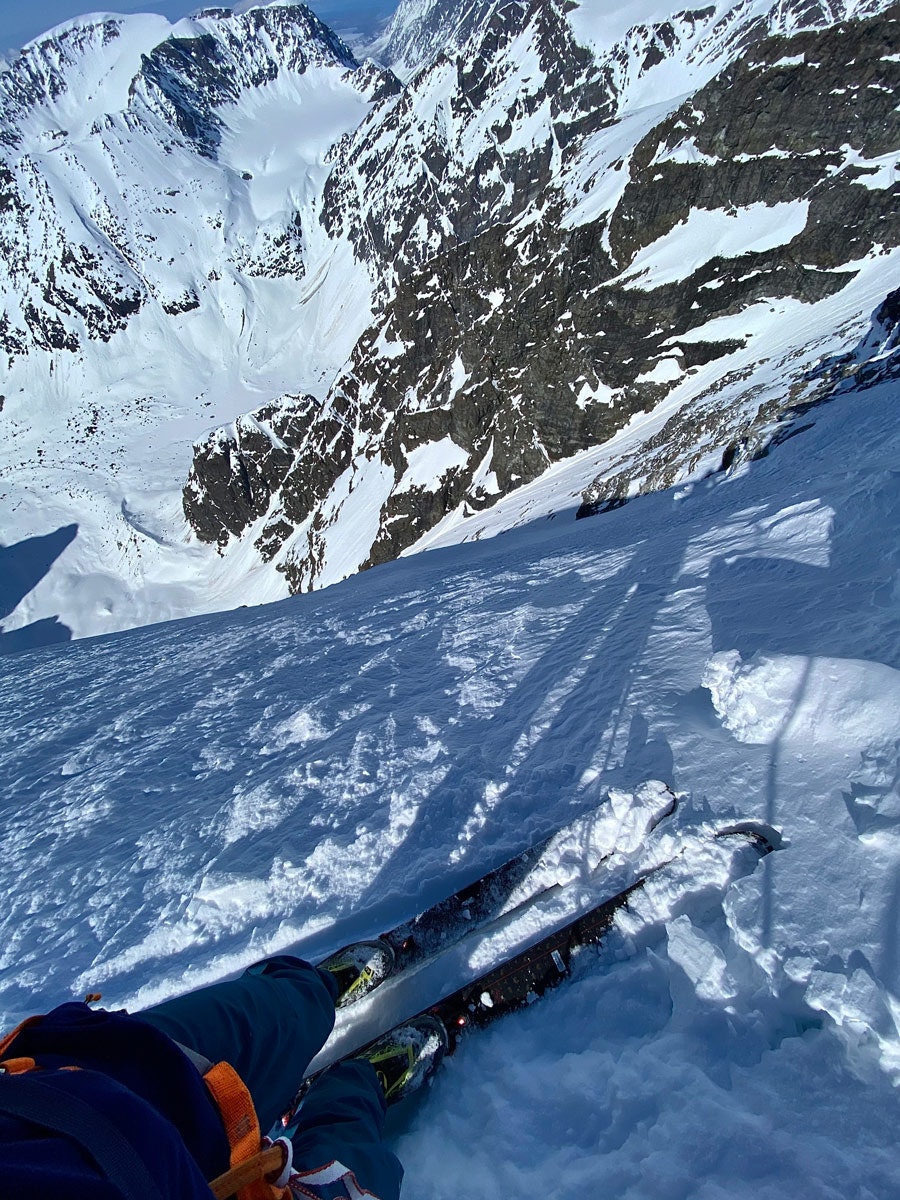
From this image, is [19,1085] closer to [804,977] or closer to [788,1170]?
[788,1170]

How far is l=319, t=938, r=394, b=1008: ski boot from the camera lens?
3.36 m

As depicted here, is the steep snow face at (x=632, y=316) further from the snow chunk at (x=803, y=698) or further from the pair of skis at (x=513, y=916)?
the pair of skis at (x=513, y=916)

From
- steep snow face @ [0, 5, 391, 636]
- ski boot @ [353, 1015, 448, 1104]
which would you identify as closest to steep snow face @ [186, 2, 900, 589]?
ski boot @ [353, 1015, 448, 1104]

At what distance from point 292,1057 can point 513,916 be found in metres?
1.50

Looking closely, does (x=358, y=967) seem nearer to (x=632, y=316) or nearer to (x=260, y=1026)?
(x=260, y=1026)

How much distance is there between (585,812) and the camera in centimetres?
411

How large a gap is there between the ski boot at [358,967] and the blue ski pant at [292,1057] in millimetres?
580

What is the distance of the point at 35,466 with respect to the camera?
96.8m

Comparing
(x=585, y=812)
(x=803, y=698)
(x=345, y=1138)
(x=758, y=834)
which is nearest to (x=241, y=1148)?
(x=345, y=1138)

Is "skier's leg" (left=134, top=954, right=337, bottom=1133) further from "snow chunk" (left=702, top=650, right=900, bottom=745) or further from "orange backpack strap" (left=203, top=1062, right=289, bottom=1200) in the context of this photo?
"snow chunk" (left=702, top=650, right=900, bottom=745)

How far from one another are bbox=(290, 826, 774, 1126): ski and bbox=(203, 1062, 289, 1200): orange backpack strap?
54.8 inches

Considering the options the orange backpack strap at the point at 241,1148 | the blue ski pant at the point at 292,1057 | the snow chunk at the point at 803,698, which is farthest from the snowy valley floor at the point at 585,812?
the orange backpack strap at the point at 241,1148

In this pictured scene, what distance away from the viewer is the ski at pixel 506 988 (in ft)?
9.67

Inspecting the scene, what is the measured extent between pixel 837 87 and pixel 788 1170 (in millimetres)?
61656
